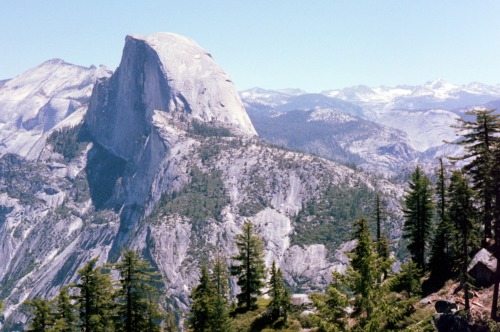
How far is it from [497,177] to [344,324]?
887 inches

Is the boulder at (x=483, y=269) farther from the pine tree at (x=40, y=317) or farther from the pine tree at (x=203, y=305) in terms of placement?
the pine tree at (x=40, y=317)

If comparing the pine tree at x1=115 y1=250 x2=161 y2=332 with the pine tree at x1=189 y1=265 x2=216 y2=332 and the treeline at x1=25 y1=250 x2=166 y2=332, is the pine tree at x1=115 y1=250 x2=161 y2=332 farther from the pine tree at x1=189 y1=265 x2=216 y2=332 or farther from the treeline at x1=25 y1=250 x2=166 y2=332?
the pine tree at x1=189 y1=265 x2=216 y2=332

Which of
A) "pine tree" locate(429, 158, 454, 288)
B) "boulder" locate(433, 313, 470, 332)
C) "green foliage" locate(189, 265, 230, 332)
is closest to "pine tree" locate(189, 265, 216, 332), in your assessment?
"green foliage" locate(189, 265, 230, 332)

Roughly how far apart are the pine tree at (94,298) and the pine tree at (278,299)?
76.1 feet

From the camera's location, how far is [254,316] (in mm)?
63344

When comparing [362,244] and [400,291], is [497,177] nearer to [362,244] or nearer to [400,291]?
[362,244]

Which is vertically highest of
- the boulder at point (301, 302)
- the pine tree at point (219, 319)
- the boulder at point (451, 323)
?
the boulder at point (451, 323)

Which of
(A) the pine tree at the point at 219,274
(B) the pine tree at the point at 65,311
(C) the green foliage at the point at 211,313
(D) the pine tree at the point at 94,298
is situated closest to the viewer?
(D) the pine tree at the point at 94,298

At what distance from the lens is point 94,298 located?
146ft

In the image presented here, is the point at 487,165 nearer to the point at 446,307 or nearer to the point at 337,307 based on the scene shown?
the point at 446,307

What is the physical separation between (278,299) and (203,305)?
525 inches

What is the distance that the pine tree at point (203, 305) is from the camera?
48.9m

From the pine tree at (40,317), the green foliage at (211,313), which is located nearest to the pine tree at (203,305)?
the green foliage at (211,313)

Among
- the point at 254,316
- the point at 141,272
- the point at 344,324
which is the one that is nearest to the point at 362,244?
the point at 344,324
